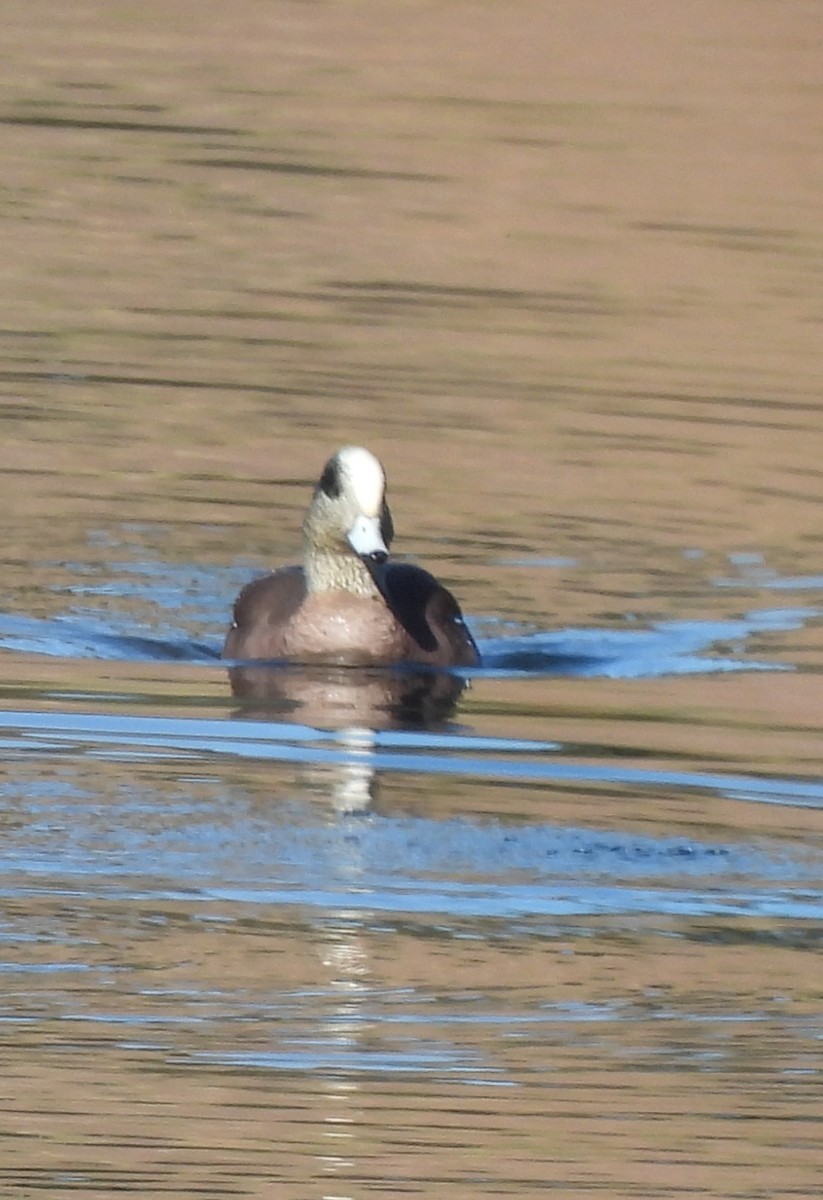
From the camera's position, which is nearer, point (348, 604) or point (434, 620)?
point (434, 620)

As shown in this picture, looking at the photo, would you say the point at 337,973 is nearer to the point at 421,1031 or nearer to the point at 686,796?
the point at 421,1031

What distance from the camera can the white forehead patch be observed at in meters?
11.6

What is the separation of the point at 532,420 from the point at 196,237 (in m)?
4.98

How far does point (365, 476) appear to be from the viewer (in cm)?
1166

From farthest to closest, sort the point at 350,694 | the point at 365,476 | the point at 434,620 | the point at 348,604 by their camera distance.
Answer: the point at 348,604
the point at 434,620
the point at 365,476
the point at 350,694

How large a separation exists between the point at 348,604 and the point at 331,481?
47 centimetres

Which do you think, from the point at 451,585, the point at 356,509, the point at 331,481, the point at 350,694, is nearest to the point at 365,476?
the point at 356,509

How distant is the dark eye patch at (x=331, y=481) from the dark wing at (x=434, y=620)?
38cm

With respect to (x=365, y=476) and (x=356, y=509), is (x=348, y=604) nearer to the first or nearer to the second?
(x=356, y=509)

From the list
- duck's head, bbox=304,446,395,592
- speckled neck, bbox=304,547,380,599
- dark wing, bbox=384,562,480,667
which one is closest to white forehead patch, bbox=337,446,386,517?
duck's head, bbox=304,446,395,592

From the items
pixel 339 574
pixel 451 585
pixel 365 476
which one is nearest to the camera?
pixel 365 476

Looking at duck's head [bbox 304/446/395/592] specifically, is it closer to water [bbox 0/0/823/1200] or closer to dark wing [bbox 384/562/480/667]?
dark wing [bbox 384/562/480/667]

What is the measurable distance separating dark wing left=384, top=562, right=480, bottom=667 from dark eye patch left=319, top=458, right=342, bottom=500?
0.38 m

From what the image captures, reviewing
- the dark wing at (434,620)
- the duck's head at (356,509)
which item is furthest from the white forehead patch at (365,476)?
the dark wing at (434,620)
